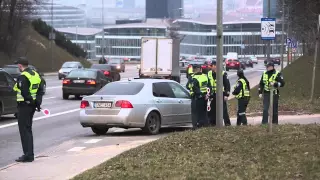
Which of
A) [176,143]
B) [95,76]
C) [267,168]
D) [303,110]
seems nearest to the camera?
[267,168]

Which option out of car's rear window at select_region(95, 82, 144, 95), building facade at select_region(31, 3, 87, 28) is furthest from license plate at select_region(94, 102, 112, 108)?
building facade at select_region(31, 3, 87, 28)

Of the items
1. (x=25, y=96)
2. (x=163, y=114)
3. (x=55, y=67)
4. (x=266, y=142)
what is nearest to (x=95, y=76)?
(x=163, y=114)

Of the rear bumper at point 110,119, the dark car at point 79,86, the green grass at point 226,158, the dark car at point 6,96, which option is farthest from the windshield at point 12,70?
the green grass at point 226,158

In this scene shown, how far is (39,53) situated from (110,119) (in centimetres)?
5948

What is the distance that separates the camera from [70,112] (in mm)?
21516

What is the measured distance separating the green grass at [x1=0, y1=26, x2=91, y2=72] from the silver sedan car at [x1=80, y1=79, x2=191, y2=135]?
5084 cm

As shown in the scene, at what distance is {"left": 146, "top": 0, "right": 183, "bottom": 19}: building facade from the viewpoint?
314 feet

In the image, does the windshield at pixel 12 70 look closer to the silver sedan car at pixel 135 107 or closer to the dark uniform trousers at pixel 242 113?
the silver sedan car at pixel 135 107

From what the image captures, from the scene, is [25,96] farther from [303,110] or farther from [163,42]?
[163,42]

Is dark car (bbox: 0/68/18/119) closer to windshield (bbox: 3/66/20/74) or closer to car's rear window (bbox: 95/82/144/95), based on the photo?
car's rear window (bbox: 95/82/144/95)

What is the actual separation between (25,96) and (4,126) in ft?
22.5

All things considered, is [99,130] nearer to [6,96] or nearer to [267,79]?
[6,96]

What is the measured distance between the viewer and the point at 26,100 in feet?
33.6

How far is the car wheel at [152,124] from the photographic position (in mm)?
14492
